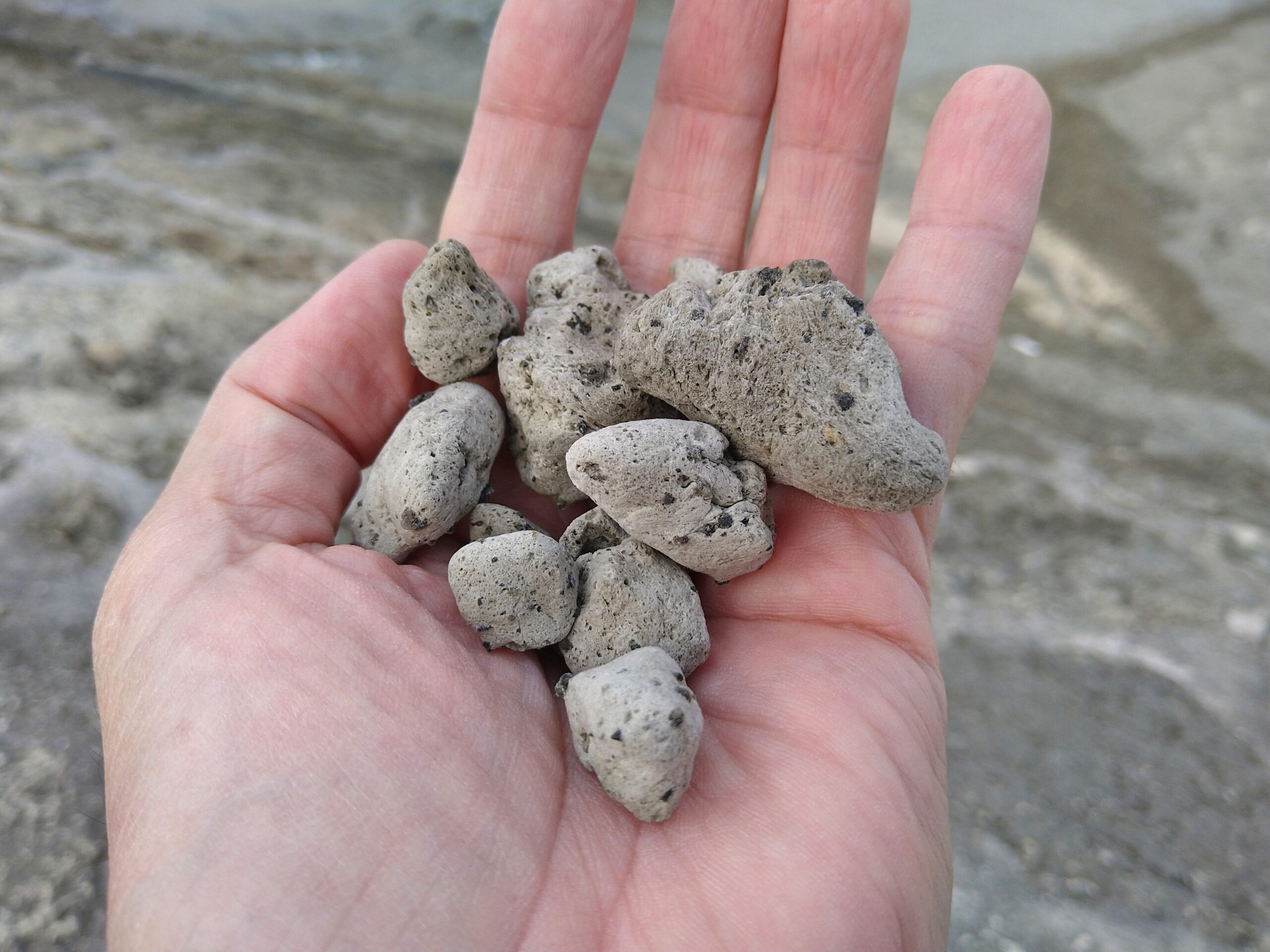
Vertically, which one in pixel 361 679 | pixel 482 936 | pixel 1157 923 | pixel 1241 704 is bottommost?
pixel 1157 923

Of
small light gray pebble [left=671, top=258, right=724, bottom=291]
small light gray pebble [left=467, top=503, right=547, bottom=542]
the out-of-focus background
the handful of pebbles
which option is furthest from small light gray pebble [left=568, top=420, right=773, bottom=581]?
the out-of-focus background

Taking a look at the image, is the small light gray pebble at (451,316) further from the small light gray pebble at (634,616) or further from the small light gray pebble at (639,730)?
the small light gray pebble at (639,730)

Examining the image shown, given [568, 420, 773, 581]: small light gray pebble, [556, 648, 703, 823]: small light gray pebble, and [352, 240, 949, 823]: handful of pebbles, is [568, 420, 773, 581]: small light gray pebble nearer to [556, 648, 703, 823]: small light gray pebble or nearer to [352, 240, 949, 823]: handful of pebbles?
[352, 240, 949, 823]: handful of pebbles

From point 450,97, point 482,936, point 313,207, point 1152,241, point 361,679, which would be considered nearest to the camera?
point 482,936

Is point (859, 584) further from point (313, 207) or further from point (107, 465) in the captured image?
point (313, 207)

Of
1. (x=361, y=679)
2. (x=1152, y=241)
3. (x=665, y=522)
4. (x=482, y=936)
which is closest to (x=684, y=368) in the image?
(x=665, y=522)

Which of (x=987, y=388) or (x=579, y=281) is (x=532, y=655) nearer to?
(x=579, y=281)
